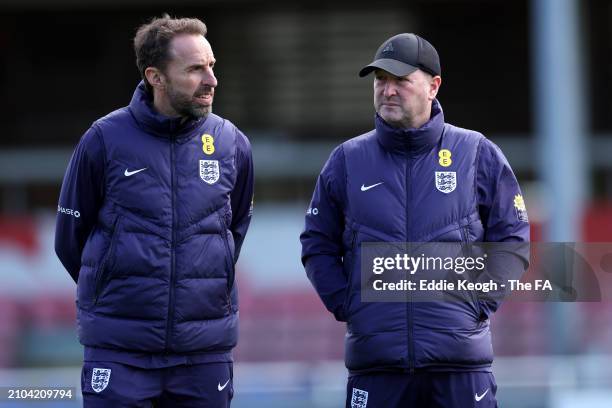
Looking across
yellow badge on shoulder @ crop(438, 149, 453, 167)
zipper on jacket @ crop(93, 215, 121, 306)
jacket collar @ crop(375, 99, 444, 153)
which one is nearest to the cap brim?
jacket collar @ crop(375, 99, 444, 153)

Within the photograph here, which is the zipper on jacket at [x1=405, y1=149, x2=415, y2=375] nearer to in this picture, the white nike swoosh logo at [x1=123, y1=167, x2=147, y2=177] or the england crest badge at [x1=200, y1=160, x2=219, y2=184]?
the england crest badge at [x1=200, y1=160, x2=219, y2=184]

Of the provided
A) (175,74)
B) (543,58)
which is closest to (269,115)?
(543,58)

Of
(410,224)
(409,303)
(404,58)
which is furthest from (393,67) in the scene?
(409,303)

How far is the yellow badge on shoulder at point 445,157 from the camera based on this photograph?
366cm

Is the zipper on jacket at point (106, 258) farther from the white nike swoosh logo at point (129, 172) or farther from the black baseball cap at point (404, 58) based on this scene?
the black baseball cap at point (404, 58)

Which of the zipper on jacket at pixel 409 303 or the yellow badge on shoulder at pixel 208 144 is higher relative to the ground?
the yellow badge on shoulder at pixel 208 144

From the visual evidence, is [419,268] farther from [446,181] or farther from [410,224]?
[446,181]

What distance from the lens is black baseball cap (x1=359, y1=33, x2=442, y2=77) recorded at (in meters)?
3.61

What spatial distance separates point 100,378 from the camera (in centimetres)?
354

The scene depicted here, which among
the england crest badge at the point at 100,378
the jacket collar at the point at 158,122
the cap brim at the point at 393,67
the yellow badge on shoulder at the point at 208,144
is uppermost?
the cap brim at the point at 393,67

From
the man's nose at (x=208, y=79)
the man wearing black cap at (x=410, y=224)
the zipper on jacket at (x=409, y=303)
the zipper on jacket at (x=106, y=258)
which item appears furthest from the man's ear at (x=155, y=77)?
the zipper on jacket at (x=409, y=303)

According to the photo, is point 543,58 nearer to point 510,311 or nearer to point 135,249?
point 510,311

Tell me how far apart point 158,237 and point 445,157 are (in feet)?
3.01

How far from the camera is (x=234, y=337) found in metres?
3.70
